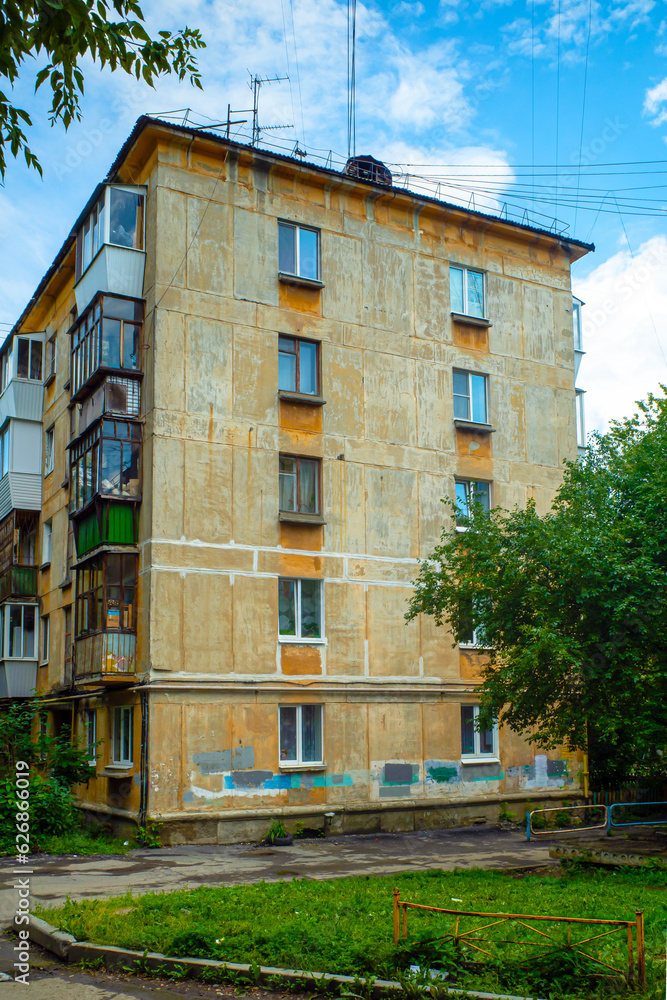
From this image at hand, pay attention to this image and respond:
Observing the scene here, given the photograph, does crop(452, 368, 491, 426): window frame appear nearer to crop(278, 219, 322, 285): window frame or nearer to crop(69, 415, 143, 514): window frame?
crop(278, 219, 322, 285): window frame

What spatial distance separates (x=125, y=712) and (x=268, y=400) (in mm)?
7412

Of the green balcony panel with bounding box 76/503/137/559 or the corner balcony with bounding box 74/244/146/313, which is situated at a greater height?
the corner balcony with bounding box 74/244/146/313

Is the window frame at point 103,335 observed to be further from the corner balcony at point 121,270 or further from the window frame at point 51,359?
the window frame at point 51,359

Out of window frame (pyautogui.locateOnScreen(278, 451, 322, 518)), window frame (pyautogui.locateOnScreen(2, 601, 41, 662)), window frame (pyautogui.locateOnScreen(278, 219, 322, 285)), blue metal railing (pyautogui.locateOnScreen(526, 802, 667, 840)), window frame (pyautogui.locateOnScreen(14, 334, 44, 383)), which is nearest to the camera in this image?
blue metal railing (pyautogui.locateOnScreen(526, 802, 667, 840))

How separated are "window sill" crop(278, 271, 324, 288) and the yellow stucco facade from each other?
0.17 feet

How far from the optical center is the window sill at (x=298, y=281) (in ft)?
67.1

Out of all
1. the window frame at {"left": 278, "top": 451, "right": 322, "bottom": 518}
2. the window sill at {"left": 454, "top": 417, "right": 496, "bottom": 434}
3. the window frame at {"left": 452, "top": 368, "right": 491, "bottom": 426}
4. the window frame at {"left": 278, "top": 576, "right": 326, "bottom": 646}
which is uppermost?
the window frame at {"left": 452, "top": 368, "right": 491, "bottom": 426}

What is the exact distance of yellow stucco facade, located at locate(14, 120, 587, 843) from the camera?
59.2ft

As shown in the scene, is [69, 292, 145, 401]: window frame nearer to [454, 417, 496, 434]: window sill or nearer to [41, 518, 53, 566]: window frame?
[41, 518, 53, 566]: window frame

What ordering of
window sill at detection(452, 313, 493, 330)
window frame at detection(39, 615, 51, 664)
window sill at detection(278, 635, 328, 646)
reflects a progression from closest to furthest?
window sill at detection(278, 635, 328, 646) → window sill at detection(452, 313, 493, 330) → window frame at detection(39, 615, 51, 664)

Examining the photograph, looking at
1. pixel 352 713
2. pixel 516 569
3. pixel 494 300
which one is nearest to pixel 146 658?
pixel 352 713

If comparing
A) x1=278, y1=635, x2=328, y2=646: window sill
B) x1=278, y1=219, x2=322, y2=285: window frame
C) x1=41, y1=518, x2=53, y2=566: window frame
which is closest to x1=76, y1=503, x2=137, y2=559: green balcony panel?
x1=278, y1=635, x2=328, y2=646: window sill

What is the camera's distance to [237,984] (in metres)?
7.29

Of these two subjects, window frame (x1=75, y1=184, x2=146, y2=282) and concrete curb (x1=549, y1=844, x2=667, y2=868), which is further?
window frame (x1=75, y1=184, x2=146, y2=282)
